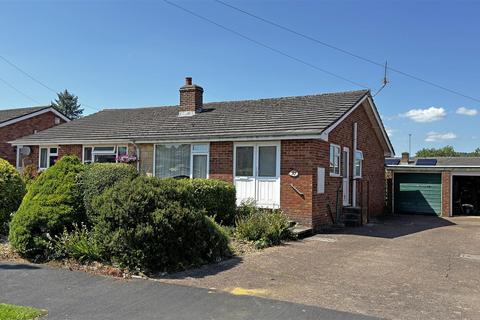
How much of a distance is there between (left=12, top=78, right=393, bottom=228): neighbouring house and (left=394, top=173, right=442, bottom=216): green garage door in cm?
257

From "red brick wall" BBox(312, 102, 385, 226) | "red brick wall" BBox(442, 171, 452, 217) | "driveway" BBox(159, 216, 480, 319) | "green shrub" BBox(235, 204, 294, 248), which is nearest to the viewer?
"driveway" BBox(159, 216, 480, 319)

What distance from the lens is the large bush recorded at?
7527 millimetres

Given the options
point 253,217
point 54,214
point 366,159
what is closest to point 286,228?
point 253,217

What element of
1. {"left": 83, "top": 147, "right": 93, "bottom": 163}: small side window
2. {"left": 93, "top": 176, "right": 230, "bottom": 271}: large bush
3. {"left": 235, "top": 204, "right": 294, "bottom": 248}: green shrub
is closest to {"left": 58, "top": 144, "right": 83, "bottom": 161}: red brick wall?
{"left": 83, "top": 147, "right": 93, "bottom": 163}: small side window

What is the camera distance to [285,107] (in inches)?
647

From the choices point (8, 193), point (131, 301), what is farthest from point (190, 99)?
point (131, 301)

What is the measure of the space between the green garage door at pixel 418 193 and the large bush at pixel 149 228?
678 inches

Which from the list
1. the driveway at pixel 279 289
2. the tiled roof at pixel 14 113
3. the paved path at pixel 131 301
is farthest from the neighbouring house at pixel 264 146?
the tiled roof at pixel 14 113

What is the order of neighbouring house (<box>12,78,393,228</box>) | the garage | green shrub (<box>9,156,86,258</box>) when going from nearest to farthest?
1. green shrub (<box>9,156,86,258</box>)
2. neighbouring house (<box>12,78,393,228</box>)
3. the garage

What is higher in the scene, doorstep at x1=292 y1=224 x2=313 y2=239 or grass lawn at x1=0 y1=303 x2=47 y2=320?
doorstep at x1=292 y1=224 x2=313 y2=239

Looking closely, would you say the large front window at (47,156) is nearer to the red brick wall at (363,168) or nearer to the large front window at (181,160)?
the large front window at (181,160)

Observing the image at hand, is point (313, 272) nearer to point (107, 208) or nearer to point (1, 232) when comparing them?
point (107, 208)

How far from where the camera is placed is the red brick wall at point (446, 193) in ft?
71.3

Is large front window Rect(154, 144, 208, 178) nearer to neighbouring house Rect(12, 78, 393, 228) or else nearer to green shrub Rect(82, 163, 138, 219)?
neighbouring house Rect(12, 78, 393, 228)
